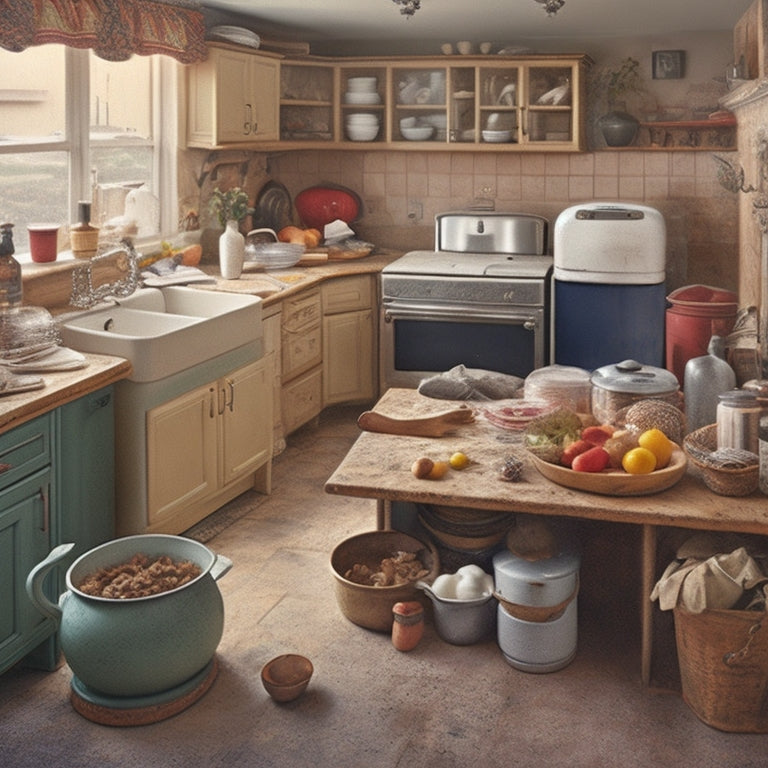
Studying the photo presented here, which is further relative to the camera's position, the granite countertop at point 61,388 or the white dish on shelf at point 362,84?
the white dish on shelf at point 362,84

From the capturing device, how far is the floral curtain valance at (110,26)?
157 inches

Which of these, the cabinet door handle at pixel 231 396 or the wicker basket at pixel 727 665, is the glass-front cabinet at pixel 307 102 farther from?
the wicker basket at pixel 727 665

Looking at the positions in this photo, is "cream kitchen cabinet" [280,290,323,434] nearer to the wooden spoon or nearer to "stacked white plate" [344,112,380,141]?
"stacked white plate" [344,112,380,141]

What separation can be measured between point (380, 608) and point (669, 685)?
0.91 m

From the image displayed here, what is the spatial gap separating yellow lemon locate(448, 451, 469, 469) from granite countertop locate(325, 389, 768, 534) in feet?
0.08

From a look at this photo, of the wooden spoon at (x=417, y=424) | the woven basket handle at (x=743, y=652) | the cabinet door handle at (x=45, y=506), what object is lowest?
the woven basket handle at (x=743, y=652)

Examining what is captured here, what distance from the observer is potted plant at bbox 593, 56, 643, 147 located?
622 cm

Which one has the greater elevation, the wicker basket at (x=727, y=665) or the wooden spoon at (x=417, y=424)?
the wooden spoon at (x=417, y=424)

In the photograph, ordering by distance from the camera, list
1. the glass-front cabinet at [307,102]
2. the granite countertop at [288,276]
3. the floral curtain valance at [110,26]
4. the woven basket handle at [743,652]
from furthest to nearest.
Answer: the glass-front cabinet at [307,102] → the granite countertop at [288,276] → the floral curtain valance at [110,26] → the woven basket handle at [743,652]

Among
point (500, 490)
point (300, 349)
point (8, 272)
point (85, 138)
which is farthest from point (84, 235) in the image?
point (500, 490)

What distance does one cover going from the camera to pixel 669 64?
245 inches

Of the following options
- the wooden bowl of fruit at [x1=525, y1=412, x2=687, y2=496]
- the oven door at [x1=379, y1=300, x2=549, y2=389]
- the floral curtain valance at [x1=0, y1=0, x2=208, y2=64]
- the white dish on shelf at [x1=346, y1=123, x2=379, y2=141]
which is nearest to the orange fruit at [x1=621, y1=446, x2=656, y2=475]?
the wooden bowl of fruit at [x1=525, y1=412, x2=687, y2=496]

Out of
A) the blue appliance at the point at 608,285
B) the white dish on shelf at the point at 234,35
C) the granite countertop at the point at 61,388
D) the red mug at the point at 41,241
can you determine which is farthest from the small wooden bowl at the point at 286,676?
the white dish on shelf at the point at 234,35

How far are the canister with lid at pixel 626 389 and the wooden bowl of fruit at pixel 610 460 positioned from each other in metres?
0.16
